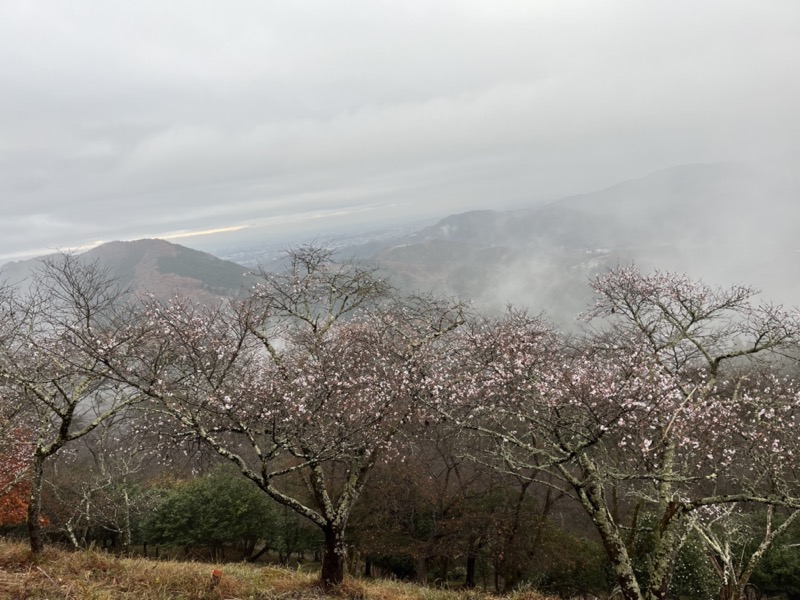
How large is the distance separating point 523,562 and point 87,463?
32423mm

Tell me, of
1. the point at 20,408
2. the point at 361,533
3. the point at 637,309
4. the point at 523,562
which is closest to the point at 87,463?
the point at 361,533

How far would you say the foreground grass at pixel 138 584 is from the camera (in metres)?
6.40

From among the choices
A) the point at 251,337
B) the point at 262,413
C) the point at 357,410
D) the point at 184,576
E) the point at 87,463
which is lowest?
the point at 87,463

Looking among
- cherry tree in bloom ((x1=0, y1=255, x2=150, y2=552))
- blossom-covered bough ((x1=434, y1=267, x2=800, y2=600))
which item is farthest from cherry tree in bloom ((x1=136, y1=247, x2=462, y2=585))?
blossom-covered bough ((x1=434, y1=267, x2=800, y2=600))

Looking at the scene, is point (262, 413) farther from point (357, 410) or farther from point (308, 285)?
point (308, 285)

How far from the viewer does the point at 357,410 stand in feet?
34.7

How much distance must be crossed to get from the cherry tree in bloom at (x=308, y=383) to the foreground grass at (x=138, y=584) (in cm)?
85

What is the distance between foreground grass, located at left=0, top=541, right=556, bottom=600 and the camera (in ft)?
21.0

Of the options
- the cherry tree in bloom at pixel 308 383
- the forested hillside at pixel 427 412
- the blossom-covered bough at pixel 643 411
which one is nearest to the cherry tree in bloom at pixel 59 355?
the forested hillside at pixel 427 412

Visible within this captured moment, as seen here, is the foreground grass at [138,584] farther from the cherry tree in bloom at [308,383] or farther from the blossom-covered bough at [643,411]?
the blossom-covered bough at [643,411]

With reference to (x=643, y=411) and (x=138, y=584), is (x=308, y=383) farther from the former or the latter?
(x=643, y=411)

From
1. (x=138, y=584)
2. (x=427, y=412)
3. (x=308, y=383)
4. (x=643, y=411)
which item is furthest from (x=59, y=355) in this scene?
(x=643, y=411)

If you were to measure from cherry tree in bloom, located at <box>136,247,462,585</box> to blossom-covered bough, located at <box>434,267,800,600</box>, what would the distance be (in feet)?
5.06

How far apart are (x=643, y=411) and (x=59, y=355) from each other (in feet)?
40.1
